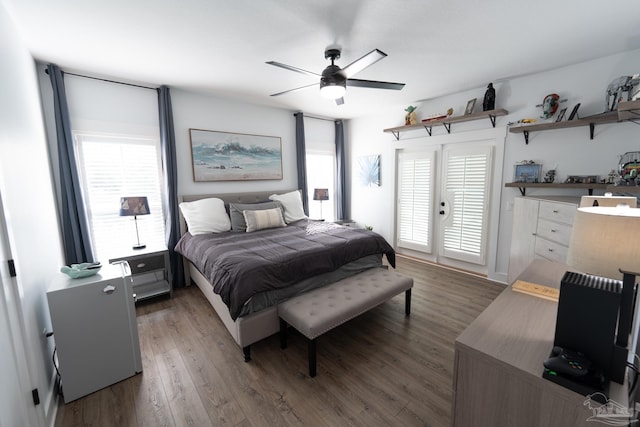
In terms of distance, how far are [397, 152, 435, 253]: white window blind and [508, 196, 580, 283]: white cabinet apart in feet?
4.25

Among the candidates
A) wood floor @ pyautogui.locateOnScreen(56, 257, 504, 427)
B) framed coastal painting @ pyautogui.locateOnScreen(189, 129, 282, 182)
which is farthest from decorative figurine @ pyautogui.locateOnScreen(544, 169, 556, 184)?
framed coastal painting @ pyautogui.locateOnScreen(189, 129, 282, 182)

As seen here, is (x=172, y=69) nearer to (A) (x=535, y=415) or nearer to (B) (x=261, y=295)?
(B) (x=261, y=295)

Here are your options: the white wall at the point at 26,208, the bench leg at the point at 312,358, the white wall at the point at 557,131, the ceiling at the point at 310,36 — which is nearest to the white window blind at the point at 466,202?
the white wall at the point at 557,131

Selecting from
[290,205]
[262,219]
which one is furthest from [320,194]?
[262,219]

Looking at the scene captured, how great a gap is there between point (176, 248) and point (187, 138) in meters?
1.52

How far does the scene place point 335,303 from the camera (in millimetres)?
2195

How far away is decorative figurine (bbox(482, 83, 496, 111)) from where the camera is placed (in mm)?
3295

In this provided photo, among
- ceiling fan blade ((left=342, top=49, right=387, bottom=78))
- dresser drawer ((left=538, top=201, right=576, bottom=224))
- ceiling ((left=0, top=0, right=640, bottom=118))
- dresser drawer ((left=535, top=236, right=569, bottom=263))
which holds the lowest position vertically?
dresser drawer ((left=535, top=236, right=569, bottom=263))

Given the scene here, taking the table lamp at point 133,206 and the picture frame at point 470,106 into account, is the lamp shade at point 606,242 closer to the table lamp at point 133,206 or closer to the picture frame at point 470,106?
the picture frame at point 470,106

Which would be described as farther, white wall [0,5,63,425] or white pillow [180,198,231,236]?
white pillow [180,198,231,236]

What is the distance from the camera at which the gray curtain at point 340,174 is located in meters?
5.34

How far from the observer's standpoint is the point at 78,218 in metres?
2.86

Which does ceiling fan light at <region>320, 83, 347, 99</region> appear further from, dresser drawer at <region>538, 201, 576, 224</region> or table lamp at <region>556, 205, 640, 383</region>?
dresser drawer at <region>538, 201, 576, 224</region>

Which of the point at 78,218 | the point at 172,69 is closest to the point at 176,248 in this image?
the point at 78,218
